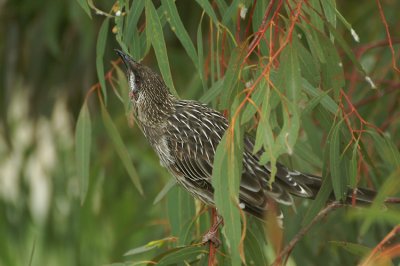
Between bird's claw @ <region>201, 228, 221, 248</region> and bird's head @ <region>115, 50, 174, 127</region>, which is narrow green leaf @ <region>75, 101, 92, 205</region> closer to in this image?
bird's head @ <region>115, 50, 174, 127</region>

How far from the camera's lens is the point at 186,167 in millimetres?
3748

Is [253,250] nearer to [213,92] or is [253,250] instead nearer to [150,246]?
[150,246]

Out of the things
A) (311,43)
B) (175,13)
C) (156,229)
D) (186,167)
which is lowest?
(156,229)

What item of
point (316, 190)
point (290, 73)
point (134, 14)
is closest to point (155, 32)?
point (134, 14)

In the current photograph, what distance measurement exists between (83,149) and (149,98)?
1.26 ft

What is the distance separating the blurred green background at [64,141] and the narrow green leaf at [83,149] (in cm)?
165

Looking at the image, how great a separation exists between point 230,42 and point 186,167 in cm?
52

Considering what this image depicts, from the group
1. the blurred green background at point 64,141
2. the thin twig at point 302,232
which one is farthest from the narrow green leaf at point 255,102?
the blurred green background at point 64,141

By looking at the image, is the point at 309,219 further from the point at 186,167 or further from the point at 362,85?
the point at 362,85

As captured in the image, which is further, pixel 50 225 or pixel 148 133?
pixel 50 225

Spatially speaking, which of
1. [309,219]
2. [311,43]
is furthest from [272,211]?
[311,43]

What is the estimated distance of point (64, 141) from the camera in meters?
6.32

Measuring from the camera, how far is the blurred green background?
18.6ft

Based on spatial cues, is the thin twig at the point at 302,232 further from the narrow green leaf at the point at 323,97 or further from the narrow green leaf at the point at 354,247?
the narrow green leaf at the point at 323,97
